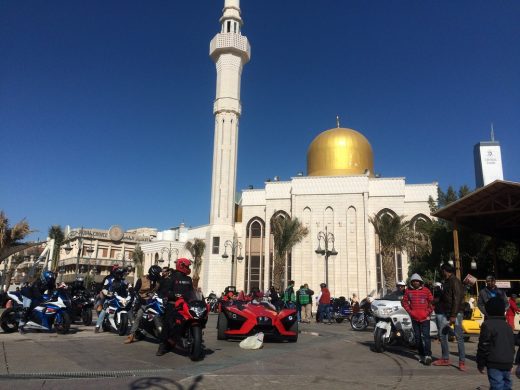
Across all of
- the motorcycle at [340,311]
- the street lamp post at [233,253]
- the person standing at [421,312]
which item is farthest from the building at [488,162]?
the person standing at [421,312]

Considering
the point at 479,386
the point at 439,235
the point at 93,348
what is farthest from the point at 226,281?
the point at 479,386

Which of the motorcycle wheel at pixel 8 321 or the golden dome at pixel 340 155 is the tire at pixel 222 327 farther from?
the golden dome at pixel 340 155

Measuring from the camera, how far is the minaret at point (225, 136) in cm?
3588

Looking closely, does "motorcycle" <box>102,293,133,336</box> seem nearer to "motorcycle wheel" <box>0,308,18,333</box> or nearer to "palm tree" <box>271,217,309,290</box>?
"motorcycle wheel" <box>0,308,18,333</box>

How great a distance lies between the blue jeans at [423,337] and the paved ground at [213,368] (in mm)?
309

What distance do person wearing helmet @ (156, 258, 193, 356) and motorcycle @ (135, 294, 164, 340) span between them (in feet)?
2.91

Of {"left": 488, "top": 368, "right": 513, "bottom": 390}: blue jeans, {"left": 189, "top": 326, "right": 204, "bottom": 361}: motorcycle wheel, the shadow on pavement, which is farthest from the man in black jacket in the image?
{"left": 189, "top": 326, "right": 204, "bottom": 361}: motorcycle wheel

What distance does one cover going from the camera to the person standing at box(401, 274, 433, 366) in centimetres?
709

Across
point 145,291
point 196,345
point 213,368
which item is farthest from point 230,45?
point 213,368

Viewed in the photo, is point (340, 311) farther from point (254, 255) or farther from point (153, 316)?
point (254, 255)

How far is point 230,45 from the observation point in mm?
38281

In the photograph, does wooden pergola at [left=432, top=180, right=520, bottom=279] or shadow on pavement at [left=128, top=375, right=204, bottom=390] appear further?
wooden pergola at [left=432, top=180, right=520, bottom=279]

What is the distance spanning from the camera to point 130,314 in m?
9.89

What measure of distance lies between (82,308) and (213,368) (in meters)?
7.82
